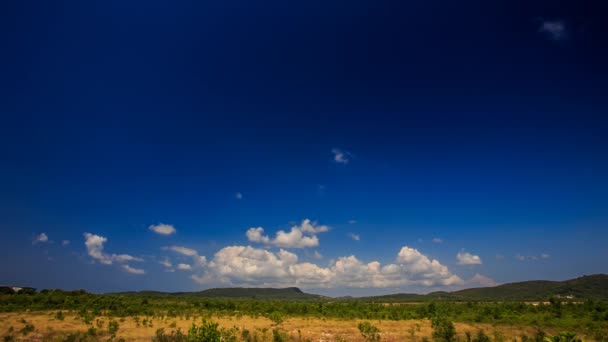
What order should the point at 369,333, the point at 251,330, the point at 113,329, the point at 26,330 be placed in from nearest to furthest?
the point at 26,330 < the point at 113,329 < the point at 369,333 < the point at 251,330

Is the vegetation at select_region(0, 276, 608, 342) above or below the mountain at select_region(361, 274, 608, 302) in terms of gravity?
above

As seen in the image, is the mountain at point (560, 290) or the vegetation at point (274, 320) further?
the mountain at point (560, 290)

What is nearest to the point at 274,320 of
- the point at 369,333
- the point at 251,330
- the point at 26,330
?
the point at 251,330

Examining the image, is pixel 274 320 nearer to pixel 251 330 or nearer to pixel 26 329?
pixel 251 330

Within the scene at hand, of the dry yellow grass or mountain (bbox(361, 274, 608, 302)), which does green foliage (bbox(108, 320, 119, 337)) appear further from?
mountain (bbox(361, 274, 608, 302))

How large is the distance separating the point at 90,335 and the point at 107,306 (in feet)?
90.2

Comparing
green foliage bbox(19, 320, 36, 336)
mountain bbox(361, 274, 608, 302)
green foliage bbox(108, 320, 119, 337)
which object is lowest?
mountain bbox(361, 274, 608, 302)

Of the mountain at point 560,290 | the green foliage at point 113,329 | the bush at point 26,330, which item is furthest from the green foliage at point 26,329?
the mountain at point 560,290

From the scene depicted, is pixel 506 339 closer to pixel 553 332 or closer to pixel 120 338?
pixel 553 332

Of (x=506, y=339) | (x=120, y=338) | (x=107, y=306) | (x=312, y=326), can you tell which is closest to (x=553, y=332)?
(x=506, y=339)

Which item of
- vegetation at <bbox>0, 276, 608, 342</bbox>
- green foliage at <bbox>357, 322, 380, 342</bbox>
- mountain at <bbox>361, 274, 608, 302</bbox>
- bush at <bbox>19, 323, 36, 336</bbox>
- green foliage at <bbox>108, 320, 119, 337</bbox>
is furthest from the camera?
mountain at <bbox>361, 274, 608, 302</bbox>

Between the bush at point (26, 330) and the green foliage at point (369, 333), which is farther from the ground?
the bush at point (26, 330)

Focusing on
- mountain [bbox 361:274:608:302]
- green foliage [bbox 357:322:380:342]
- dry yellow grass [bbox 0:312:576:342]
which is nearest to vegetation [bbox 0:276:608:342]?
green foliage [bbox 357:322:380:342]

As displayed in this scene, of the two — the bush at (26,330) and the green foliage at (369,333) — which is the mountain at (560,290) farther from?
the bush at (26,330)
